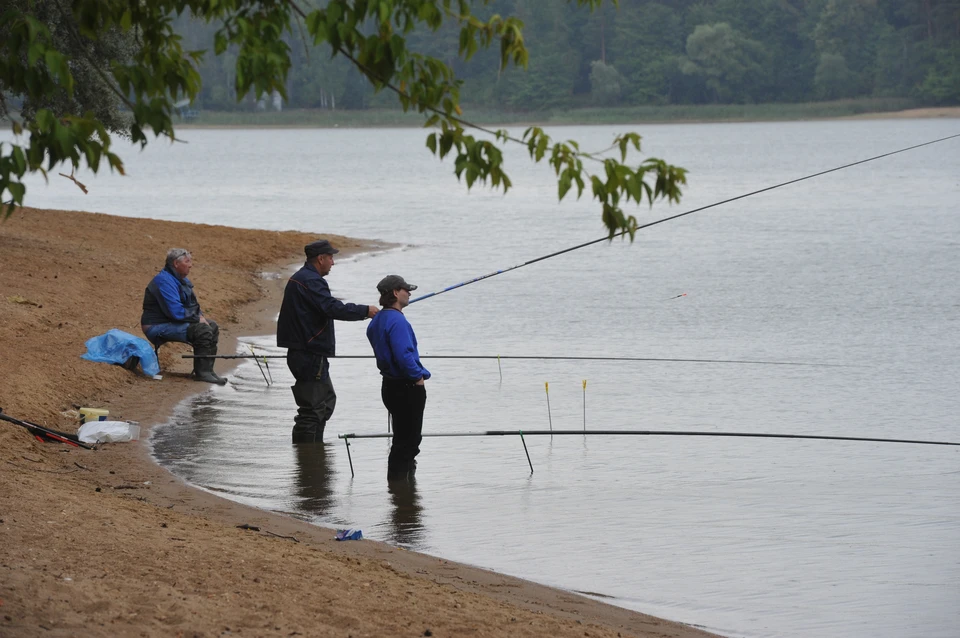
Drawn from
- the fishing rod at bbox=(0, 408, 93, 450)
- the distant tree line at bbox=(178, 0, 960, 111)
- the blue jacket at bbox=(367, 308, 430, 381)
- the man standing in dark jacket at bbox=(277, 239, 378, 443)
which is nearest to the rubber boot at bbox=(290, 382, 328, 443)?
the man standing in dark jacket at bbox=(277, 239, 378, 443)

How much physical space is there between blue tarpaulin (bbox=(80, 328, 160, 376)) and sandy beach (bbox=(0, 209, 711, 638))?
0.11 metres

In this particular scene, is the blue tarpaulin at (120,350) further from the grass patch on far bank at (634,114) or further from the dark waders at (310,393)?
the grass patch on far bank at (634,114)

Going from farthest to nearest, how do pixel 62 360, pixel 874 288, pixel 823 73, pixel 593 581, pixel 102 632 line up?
pixel 823 73
pixel 874 288
pixel 62 360
pixel 593 581
pixel 102 632

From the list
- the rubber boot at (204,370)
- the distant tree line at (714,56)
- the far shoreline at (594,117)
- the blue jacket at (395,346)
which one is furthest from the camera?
the far shoreline at (594,117)

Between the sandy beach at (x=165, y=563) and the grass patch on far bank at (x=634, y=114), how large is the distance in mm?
95661

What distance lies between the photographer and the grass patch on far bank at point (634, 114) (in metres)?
112

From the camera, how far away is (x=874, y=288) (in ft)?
77.7

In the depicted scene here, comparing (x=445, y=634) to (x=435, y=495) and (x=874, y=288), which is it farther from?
(x=874, y=288)

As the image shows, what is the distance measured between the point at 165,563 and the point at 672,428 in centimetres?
655

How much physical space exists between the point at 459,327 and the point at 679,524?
10.2 meters

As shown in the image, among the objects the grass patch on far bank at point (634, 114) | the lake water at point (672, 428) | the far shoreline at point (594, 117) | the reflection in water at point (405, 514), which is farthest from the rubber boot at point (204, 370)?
the grass patch on far bank at point (634, 114)

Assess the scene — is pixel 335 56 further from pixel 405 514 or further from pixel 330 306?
pixel 330 306

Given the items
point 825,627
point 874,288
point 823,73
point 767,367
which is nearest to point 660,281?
point 874,288

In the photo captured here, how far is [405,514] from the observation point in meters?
9.08
